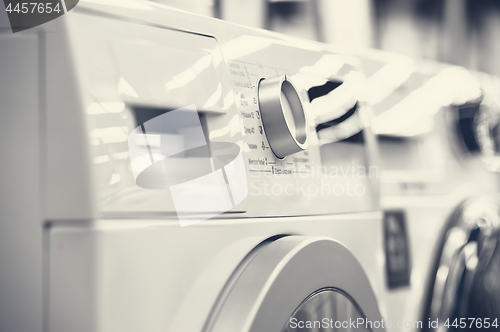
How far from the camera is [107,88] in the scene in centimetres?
39

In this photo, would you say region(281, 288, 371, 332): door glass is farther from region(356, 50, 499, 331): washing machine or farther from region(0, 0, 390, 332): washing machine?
region(356, 50, 499, 331): washing machine

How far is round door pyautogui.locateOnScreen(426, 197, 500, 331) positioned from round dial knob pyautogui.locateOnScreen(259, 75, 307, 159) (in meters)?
0.55

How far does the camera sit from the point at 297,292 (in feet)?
1.53

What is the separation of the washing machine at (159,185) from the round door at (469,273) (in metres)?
0.36

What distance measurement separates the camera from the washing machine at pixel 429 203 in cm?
87

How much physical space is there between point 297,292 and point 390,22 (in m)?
1.03

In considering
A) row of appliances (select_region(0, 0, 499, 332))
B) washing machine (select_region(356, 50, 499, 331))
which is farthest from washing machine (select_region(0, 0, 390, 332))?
washing machine (select_region(356, 50, 499, 331))

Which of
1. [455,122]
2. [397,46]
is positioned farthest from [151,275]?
[397,46]

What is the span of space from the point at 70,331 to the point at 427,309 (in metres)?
0.74

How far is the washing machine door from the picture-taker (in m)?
0.43

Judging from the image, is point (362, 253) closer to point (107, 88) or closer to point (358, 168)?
point (358, 168)
